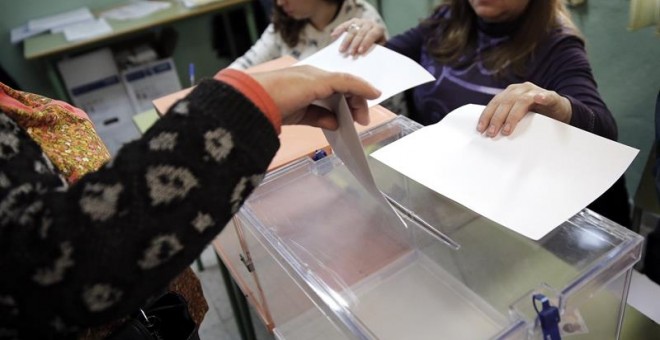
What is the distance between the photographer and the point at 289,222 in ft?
2.30

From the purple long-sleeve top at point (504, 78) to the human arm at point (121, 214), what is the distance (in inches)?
28.4

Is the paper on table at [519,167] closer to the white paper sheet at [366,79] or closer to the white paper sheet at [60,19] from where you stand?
the white paper sheet at [366,79]

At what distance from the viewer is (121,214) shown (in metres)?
0.36

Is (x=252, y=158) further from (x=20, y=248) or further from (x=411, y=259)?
(x=411, y=259)

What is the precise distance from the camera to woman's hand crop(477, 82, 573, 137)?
2.38ft

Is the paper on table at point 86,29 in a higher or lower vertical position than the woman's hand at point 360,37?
lower

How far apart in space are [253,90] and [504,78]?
89cm

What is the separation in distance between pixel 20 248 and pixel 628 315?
79 cm

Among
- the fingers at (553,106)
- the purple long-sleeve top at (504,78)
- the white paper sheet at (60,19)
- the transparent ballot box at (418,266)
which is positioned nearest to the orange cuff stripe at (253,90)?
the transparent ballot box at (418,266)

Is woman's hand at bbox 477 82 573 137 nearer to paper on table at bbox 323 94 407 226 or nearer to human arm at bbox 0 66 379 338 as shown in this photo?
paper on table at bbox 323 94 407 226

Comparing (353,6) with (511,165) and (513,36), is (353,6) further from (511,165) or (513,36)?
(511,165)

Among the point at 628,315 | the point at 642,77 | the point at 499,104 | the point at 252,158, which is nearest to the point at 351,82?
the point at 252,158

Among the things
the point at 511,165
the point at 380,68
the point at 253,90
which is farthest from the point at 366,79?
the point at 253,90

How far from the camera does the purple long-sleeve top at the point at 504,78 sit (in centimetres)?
97
